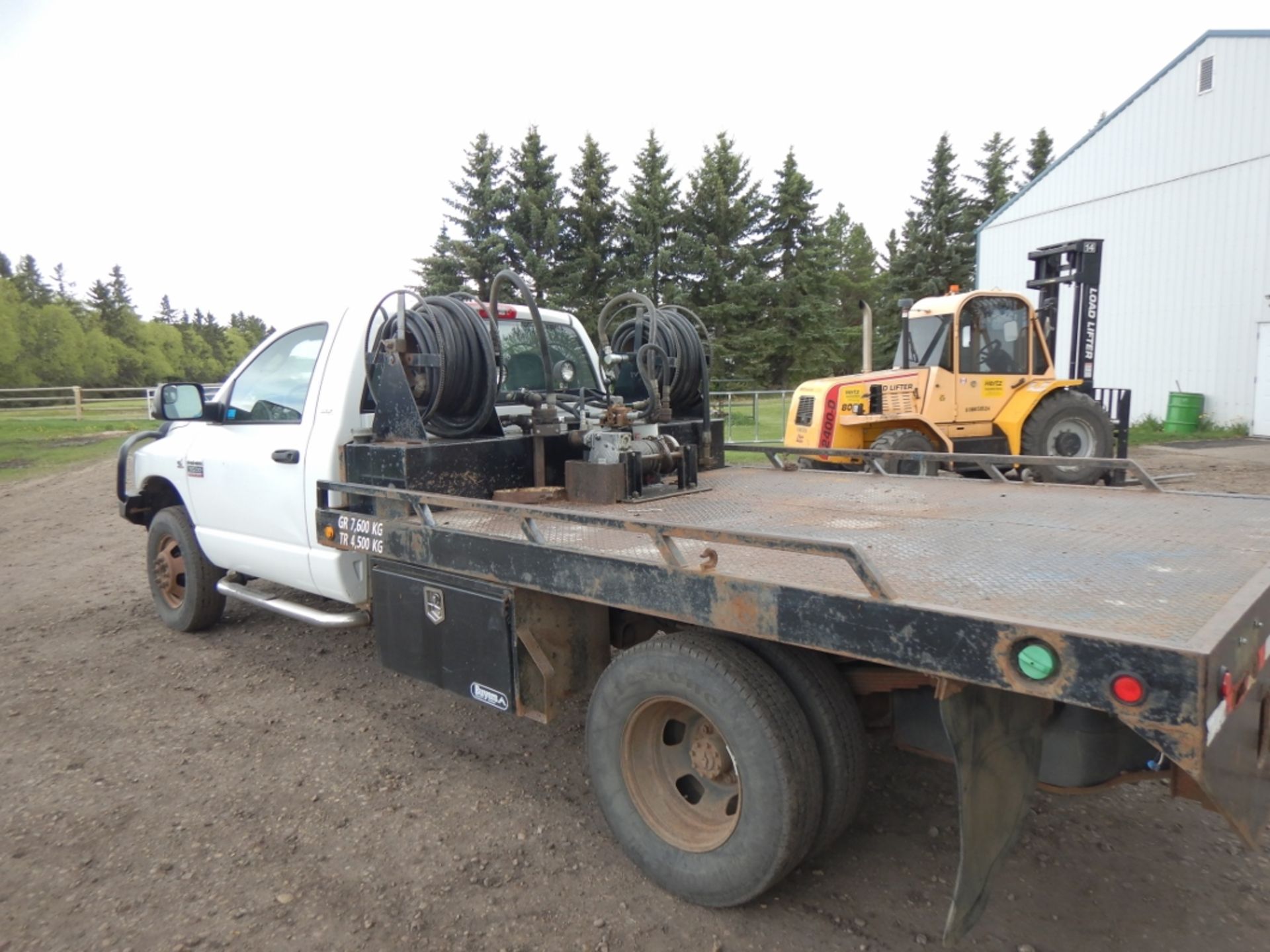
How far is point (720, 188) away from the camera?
36.0 meters

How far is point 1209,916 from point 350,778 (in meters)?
3.30

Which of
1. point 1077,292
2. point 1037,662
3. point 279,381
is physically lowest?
point 1037,662

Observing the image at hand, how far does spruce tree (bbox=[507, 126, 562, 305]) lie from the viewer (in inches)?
1257

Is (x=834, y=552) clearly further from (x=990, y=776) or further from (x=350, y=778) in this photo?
(x=350, y=778)

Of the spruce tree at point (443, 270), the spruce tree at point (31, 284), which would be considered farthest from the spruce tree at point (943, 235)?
the spruce tree at point (31, 284)

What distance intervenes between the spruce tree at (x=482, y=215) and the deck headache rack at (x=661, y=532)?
2888 cm

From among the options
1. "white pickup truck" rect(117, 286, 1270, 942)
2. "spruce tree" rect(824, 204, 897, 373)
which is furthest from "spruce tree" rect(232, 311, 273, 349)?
"white pickup truck" rect(117, 286, 1270, 942)

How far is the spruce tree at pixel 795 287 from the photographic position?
37.8 m

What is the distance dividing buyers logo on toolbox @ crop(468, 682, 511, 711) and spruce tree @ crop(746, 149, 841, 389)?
1365 inches

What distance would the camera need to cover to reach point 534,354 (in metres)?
5.28

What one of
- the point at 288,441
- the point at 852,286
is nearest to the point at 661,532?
the point at 288,441

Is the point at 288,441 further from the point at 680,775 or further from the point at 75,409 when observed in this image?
the point at 75,409

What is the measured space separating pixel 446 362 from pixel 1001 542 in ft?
8.48

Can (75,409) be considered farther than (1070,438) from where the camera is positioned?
Yes
